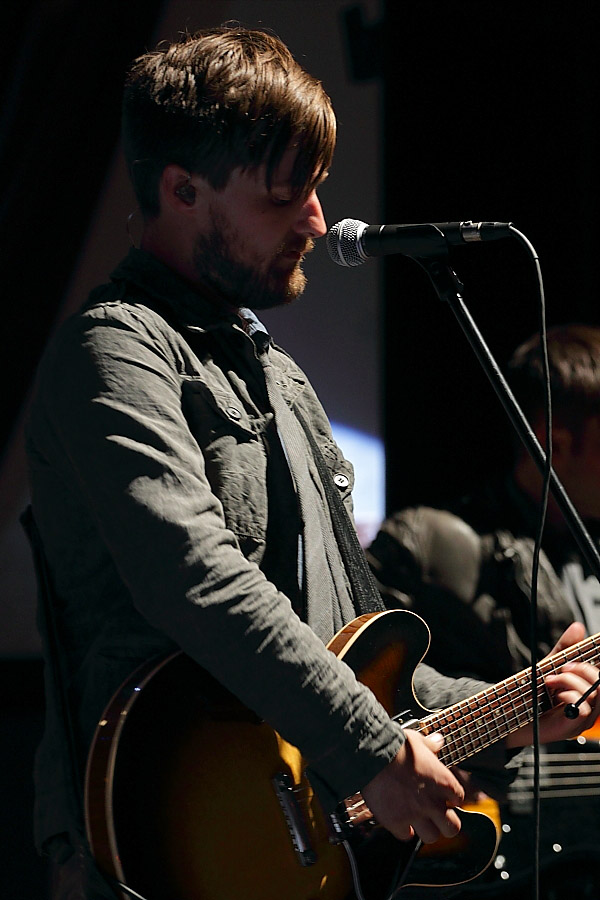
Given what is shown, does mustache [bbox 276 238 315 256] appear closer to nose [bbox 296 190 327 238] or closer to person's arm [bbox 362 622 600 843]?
nose [bbox 296 190 327 238]

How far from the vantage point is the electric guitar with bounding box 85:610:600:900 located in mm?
1310

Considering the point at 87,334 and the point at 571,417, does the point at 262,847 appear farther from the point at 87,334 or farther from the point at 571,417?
the point at 571,417

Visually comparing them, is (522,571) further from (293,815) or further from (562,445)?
(293,815)

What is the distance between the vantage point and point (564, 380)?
286 centimetres

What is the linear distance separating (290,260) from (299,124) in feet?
0.73

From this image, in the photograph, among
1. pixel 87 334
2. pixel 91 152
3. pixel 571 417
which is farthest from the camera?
pixel 91 152

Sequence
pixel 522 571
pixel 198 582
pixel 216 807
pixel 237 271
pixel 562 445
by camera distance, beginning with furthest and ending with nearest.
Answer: pixel 562 445 → pixel 522 571 → pixel 237 271 → pixel 216 807 → pixel 198 582

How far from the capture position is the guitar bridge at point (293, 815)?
1.41 meters

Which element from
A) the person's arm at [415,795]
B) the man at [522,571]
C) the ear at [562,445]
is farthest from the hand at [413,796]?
the ear at [562,445]

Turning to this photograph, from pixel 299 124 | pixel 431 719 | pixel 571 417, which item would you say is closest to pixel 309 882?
pixel 431 719

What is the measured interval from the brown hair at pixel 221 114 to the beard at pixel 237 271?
0.27 feet

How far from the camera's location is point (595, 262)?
3535 millimetres

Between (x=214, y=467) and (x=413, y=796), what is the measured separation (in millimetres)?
556

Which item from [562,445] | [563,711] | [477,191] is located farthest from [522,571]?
[477,191]
